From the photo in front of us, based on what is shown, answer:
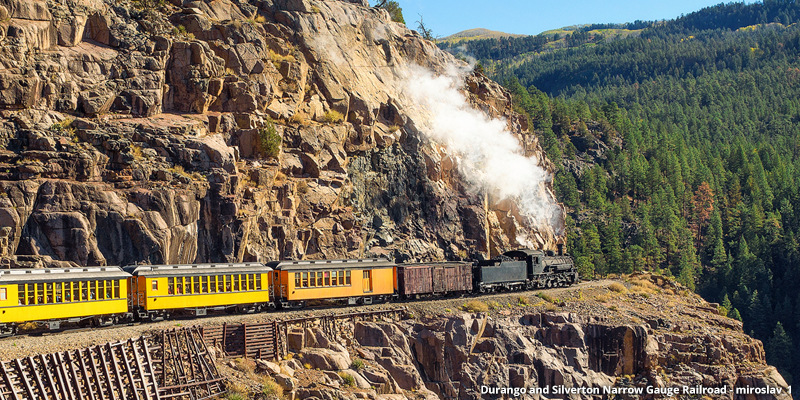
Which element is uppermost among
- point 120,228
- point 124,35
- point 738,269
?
point 124,35

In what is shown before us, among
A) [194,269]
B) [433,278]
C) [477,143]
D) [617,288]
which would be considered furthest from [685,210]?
[194,269]

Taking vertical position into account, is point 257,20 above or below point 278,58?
above

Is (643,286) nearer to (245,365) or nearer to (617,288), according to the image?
(617,288)

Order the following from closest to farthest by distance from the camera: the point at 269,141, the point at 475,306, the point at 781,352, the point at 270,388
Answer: the point at 270,388, the point at 475,306, the point at 269,141, the point at 781,352

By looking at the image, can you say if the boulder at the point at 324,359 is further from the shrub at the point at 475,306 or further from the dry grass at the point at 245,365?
the shrub at the point at 475,306

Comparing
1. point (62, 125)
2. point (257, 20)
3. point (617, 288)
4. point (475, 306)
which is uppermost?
point (257, 20)

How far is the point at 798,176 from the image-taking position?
125188 mm

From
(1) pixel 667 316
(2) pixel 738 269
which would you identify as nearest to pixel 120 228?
(1) pixel 667 316

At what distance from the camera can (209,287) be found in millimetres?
32812

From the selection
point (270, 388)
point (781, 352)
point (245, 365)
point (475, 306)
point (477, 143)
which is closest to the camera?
point (270, 388)

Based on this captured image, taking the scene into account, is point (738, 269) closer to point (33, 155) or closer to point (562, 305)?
point (562, 305)

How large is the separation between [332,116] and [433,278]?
1693 centimetres

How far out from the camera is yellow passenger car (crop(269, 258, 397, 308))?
35625 millimetres

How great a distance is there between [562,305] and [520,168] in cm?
2407
